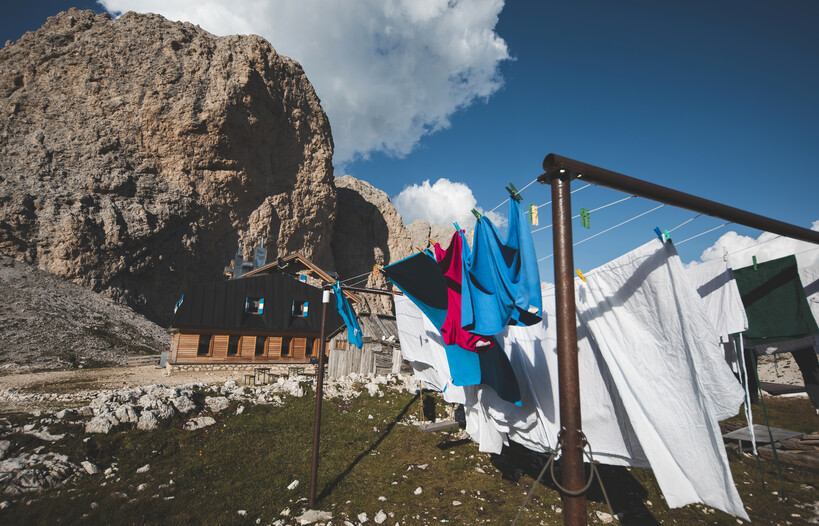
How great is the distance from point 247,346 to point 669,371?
20.6 m

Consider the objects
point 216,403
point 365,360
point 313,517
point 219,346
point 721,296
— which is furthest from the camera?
point 219,346

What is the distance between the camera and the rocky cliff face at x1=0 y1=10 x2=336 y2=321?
31734mm

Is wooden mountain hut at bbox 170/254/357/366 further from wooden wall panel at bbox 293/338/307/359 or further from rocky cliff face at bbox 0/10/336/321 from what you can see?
rocky cliff face at bbox 0/10/336/321

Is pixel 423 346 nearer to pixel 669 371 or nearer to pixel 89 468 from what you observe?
pixel 669 371

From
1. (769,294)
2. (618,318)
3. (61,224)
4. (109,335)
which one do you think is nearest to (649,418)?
(618,318)

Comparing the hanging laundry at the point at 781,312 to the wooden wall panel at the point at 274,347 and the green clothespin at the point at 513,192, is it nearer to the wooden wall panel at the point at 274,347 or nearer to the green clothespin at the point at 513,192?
the green clothespin at the point at 513,192

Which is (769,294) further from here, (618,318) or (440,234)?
(440,234)

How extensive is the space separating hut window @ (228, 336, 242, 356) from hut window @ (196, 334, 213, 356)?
3.31 ft

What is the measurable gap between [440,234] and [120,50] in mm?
62631

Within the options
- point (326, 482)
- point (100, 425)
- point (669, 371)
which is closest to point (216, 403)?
point (100, 425)

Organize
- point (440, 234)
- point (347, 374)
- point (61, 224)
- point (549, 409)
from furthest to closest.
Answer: point (440, 234) < point (61, 224) < point (347, 374) < point (549, 409)

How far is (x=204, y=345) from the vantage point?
19234 mm

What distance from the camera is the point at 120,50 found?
39.9m

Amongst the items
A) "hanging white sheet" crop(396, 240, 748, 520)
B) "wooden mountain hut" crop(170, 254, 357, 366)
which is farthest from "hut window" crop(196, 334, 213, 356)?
"hanging white sheet" crop(396, 240, 748, 520)
